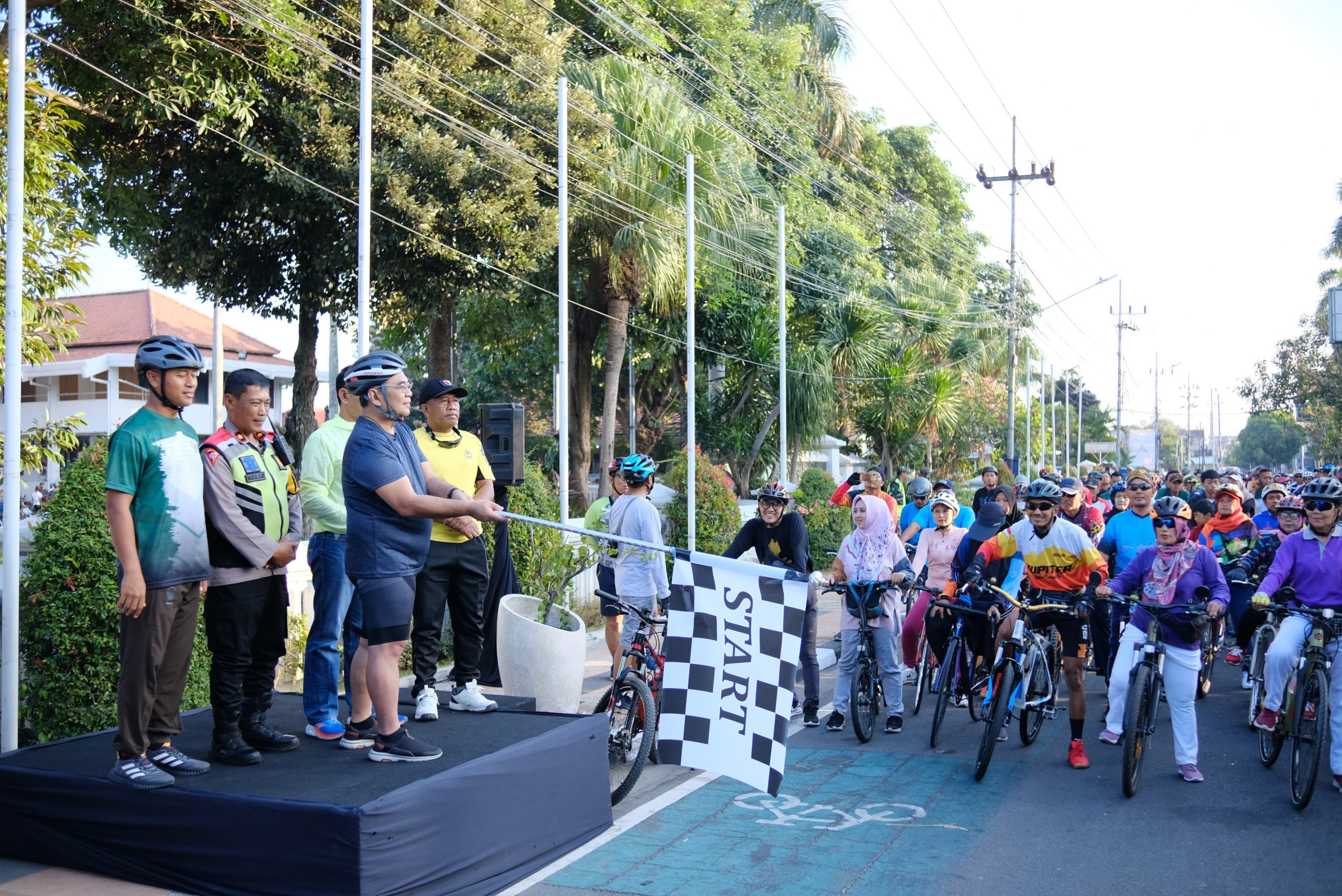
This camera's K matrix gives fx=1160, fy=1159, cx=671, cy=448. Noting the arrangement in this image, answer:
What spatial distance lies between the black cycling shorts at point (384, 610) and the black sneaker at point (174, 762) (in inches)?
36.0

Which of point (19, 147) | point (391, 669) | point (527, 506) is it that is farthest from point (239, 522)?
point (527, 506)

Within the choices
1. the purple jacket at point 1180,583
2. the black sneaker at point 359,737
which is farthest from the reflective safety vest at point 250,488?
the purple jacket at point 1180,583

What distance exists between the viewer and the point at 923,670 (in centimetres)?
1020

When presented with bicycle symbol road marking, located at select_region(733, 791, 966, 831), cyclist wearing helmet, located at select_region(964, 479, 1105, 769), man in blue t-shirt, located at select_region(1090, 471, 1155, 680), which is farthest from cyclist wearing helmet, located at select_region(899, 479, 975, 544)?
bicycle symbol road marking, located at select_region(733, 791, 966, 831)

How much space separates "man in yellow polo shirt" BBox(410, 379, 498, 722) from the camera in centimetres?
646

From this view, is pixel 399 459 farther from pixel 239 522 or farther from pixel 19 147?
pixel 19 147

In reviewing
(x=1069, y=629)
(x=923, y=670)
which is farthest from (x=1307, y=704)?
(x=923, y=670)

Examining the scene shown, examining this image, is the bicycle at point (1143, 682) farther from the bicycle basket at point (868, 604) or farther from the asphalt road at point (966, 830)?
the bicycle basket at point (868, 604)

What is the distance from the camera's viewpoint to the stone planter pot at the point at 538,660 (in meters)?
8.17

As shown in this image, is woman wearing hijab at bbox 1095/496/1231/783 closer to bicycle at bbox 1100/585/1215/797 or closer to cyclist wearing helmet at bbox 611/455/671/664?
bicycle at bbox 1100/585/1215/797

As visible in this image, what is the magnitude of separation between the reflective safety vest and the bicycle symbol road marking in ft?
10.4

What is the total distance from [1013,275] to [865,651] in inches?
1108

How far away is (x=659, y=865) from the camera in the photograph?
5789 mm

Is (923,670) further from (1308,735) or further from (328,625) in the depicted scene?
(328,625)
